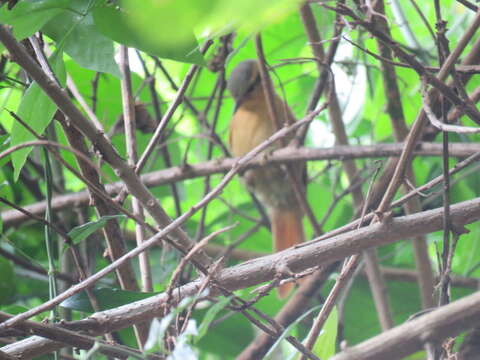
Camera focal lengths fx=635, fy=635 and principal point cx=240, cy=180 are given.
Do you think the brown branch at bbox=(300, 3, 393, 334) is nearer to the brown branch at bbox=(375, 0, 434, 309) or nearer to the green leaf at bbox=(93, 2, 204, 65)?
the brown branch at bbox=(375, 0, 434, 309)

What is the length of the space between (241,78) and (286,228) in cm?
71

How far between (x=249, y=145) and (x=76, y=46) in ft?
7.30

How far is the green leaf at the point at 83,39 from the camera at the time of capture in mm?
800

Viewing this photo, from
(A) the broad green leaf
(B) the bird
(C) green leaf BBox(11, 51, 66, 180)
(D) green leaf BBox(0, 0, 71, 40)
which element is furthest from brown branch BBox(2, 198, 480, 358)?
(B) the bird

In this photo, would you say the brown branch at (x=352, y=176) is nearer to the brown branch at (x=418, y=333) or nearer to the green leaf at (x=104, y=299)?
the green leaf at (x=104, y=299)

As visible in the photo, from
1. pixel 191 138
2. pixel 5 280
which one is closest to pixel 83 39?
pixel 191 138

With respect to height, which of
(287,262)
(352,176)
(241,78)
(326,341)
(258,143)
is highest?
(241,78)

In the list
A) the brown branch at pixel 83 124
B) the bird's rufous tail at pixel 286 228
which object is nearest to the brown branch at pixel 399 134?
the bird's rufous tail at pixel 286 228

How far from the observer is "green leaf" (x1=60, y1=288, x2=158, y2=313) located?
36.2 inches

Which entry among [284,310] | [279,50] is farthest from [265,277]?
[279,50]

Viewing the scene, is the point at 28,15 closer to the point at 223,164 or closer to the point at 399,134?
the point at 223,164

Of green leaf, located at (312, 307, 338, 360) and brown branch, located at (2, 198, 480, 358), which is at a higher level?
brown branch, located at (2, 198, 480, 358)

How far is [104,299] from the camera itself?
94cm

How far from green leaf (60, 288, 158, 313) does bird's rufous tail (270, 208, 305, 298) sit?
1579 mm
